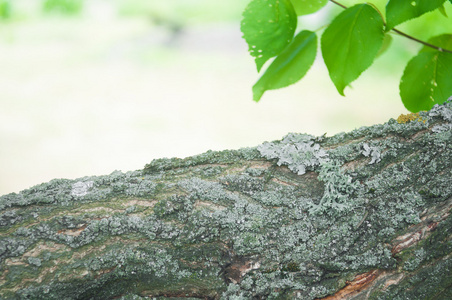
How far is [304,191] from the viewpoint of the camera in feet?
3.10

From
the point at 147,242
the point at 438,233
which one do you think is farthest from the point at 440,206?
the point at 147,242

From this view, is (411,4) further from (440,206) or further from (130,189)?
(130,189)

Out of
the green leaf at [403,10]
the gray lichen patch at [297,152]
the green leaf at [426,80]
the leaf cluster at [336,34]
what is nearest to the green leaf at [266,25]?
the leaf cluster at [336,34]

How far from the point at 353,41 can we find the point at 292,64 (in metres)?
0.10

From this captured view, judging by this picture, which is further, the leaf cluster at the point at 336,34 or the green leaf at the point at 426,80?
the green leaf at the point at 426,80

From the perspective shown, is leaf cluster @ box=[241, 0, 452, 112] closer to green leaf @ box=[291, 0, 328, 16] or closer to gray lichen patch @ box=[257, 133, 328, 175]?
green leaf @ box=[291, 0, 328, 16]

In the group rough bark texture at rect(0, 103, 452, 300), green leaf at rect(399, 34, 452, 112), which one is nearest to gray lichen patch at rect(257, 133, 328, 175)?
rough bark texture at rect(0, 103, 452, 300)

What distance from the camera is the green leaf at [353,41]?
613 millimetres

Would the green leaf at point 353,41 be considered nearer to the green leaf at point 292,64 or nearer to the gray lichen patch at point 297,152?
the green leaf at point 292,64

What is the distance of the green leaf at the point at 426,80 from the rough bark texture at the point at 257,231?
225 millimetres

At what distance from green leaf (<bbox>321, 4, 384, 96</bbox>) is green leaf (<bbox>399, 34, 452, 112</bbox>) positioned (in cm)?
16

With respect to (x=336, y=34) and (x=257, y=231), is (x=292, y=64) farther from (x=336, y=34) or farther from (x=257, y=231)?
(x=257, y=231)

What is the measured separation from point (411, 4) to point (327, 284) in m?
0.57

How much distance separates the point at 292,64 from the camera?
2.17 feet
